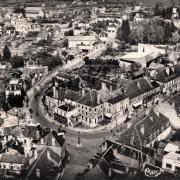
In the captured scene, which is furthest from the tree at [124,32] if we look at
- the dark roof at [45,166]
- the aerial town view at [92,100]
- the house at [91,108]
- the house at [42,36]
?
the dark roof at [45,166]

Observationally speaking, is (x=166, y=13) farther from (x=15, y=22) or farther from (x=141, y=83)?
(x=141, y=83)

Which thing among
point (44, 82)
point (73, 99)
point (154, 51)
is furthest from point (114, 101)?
point (154, 51)

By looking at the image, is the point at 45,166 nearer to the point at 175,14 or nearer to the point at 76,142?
the point at 76,142

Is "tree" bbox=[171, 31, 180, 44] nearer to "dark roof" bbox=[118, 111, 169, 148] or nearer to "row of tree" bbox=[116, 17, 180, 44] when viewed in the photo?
"row of tree" bbox=[116, 17, 180, 44]

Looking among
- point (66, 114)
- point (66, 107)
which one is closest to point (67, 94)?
point (66, 107)

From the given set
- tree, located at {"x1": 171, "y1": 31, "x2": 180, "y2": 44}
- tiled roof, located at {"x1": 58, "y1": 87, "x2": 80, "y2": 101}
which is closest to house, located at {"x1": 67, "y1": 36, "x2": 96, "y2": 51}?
tree, located at {"x1": 171, "y1": 31, "x2": 180, "y2": 44}

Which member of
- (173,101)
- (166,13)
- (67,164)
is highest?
(166,13)
